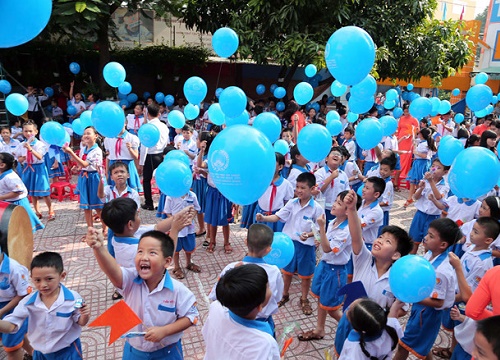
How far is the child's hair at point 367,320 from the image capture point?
1754 mm

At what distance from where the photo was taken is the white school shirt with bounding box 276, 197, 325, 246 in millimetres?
3277

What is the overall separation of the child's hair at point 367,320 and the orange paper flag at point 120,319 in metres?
1.03

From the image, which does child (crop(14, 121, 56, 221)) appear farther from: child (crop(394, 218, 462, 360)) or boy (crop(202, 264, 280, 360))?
child (crop(394, 218, 462, 360))

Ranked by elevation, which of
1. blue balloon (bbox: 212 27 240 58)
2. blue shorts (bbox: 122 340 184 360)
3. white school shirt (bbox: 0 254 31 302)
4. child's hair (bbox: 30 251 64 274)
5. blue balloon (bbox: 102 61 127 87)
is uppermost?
blue balloon (bbox: 212 27 240 58)

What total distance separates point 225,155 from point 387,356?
1.41m

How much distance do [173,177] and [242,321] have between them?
1619mm

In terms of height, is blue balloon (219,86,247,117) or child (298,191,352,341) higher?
blue balloon (219,86,247,117)

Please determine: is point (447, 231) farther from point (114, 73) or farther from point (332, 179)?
point (114, 73)

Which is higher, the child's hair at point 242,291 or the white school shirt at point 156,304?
the child's hair at point 242,291

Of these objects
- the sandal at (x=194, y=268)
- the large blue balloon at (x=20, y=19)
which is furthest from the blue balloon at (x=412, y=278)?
the sandal at (x=194, y=268)

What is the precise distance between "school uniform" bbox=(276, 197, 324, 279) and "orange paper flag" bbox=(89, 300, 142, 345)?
6.04 ft

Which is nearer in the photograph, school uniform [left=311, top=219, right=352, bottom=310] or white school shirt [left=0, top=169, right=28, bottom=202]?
school uniform [left=311, top=219, right=352, bottom=310]

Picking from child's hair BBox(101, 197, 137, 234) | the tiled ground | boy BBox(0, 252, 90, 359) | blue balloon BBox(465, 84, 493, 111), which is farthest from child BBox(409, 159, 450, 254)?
boy BBox(0, 252, 90, 359)

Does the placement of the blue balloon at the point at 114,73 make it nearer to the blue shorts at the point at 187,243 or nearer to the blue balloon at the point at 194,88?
the blue balloon at the point at 194,88
